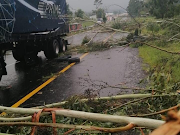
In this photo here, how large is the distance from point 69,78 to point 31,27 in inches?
107

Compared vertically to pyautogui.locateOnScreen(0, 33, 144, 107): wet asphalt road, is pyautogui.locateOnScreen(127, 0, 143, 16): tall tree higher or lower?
higher

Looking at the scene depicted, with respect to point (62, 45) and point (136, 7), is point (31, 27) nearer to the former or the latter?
point (62, 45)

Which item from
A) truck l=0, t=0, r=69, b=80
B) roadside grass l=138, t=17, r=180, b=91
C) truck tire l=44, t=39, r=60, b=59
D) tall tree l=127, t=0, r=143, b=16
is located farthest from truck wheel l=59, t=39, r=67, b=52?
tall tree l=127, t=0, r=143, b=16

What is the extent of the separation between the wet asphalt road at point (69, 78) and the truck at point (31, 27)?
711 millimetres

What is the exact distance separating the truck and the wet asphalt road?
711 mm

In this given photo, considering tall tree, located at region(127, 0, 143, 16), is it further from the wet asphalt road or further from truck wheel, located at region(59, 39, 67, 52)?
the wet asphalt road

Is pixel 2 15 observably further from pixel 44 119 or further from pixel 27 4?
pixel 44 119

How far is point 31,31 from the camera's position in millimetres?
8102

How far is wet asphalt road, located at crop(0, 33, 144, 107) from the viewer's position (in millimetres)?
5348

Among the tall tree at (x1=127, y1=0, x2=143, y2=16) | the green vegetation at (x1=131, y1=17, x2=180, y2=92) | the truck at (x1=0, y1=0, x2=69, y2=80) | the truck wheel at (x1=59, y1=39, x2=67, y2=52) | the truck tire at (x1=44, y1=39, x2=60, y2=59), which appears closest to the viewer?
the green vegetation at (x1=131, y1=17, x2=180, y2=92)

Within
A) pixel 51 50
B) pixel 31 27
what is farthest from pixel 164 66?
pixel 51 50

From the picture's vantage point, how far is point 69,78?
22.1 ft

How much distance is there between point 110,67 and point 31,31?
3.22 meters

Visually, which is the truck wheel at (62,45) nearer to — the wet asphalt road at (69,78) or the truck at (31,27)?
the truck at (31,27)
